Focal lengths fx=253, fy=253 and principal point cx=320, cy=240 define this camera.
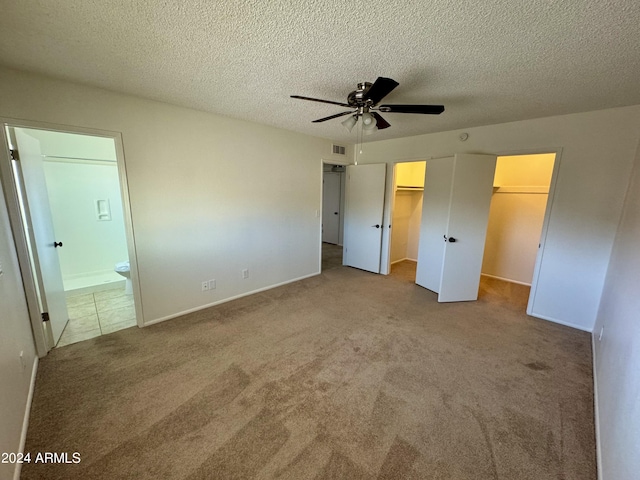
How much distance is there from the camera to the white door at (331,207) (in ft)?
23.0

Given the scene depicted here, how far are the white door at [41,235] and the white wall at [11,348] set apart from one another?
0.65 feet

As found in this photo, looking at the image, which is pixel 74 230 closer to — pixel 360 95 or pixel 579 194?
pixel 360 95

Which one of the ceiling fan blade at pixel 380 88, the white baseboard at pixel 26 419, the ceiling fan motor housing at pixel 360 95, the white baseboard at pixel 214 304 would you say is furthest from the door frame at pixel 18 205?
the ceiling fan blade at pixel 380 88

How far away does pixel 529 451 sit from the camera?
1.51m

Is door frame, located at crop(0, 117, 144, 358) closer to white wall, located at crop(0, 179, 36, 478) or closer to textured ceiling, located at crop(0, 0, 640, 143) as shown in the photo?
white wall, located at crop(0, 179, 36, 478)

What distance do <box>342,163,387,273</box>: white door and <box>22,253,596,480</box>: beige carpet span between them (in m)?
1.93

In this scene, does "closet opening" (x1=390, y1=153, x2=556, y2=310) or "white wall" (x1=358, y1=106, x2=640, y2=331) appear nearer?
"white wall" (x1=358, y1=106, x2=640, y2=331)

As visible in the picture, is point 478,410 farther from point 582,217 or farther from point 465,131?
point 465,131

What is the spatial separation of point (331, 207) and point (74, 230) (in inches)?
210

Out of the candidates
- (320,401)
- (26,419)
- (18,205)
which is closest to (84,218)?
(18,205)

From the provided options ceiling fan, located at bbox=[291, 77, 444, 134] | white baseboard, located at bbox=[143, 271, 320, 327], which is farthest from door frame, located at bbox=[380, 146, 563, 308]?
ceiling fan, located at bbox=[291, 77, 444, 134]

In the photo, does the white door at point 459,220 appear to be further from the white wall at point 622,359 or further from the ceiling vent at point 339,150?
the ceiling vent at point 339,150

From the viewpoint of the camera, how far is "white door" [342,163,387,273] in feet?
15.1

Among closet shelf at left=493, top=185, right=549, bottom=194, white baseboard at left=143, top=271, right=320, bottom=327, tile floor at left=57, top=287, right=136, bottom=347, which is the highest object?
→ closet shelf at left=493, top=185, right=549, bottom=194
